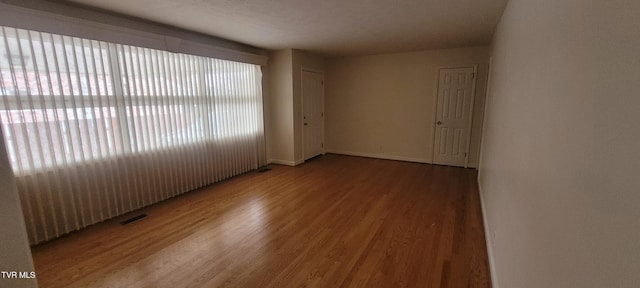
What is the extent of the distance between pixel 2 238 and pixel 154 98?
7.74ft

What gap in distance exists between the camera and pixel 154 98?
128 inches

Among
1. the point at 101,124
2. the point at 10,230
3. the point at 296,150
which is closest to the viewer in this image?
the point at 10,230

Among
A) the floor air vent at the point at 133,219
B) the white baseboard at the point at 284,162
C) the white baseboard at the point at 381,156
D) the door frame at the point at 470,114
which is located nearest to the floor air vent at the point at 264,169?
the white baseboard at the point at 284,162

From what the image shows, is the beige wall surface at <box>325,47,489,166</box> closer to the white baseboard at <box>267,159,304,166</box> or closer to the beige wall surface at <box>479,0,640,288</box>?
the white baseboard at <box>267,159,304,166</box>

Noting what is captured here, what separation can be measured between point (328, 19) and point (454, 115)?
331cm

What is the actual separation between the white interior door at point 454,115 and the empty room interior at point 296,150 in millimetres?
33

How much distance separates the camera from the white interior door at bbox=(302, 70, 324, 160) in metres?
5.50

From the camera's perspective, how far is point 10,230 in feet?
4.03

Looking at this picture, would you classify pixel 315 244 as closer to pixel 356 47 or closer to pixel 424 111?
pixel 356 47

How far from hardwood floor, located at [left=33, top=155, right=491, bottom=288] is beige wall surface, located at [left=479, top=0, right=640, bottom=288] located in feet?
2.79

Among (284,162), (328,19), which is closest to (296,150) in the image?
(284,162)

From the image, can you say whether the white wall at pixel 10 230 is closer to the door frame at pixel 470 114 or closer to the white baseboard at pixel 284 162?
the white baseboard at pixel 284 162

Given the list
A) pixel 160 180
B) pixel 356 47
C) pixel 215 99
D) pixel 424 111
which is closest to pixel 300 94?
pixel 356 47

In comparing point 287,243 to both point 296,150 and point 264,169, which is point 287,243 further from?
point 296,150
